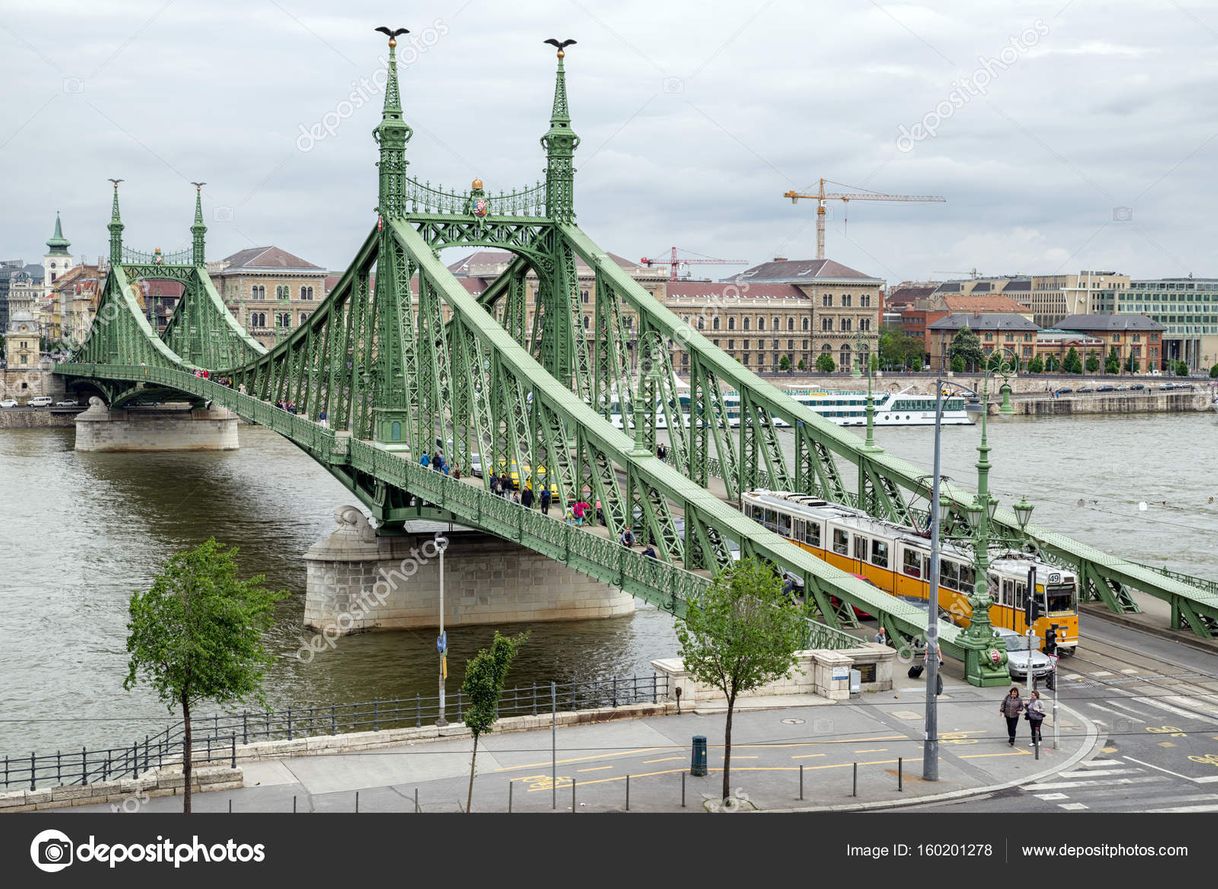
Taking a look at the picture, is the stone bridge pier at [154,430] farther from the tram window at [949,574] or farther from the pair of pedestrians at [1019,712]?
the pair of pedestrians at [1019,712]

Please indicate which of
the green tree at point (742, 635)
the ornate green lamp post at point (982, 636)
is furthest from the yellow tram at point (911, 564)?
the green tree at point (742, 635)

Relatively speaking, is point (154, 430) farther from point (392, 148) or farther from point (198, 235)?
point (392, 148)

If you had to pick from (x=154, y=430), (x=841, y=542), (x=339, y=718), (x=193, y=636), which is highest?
(x=154, y=430)

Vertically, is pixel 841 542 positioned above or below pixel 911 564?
above

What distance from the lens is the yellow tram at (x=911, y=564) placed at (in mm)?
41781

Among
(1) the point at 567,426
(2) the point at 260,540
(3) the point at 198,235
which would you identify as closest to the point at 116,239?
(3) the point at 198,235

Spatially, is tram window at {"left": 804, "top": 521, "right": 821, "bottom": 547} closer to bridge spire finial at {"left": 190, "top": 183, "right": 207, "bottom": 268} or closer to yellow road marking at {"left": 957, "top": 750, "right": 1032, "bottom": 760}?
yellow road marking at {"left": 957, "top": 750, "right": 1032, "bottom": 760}

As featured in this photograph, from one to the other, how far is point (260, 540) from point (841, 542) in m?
35.6

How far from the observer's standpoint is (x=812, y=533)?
53.0 metres

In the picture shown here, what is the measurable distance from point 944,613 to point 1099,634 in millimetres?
4126

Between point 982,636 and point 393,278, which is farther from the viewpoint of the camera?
point 393,278

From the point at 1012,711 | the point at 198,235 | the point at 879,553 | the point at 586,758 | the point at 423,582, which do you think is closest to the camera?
the point at 586,758
